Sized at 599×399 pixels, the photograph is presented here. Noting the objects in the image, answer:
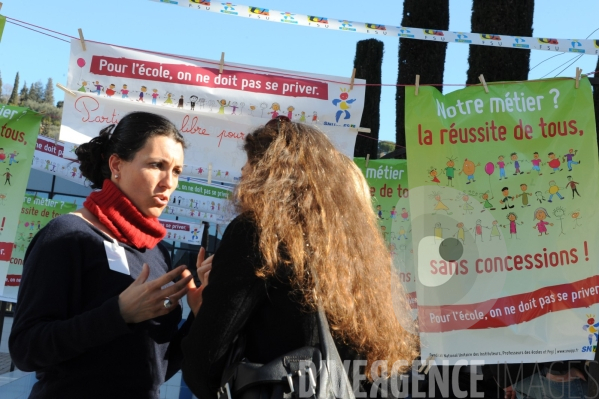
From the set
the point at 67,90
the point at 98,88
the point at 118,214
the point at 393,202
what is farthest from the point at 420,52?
the point at 118,214

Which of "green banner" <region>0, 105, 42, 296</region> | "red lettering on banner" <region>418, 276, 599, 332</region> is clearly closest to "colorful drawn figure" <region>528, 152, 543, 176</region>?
"red lettering on banner" <region>418, 276, 599, 332</region>

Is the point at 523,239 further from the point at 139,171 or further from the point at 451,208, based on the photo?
the point at 139,171

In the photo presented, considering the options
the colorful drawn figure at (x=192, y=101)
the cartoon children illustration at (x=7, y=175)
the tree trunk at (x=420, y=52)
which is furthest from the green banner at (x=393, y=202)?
the tree trunk at (x=420, y=52)

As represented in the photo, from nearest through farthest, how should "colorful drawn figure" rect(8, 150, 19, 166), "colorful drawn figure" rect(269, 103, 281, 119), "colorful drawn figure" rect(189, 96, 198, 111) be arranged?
"colorful drawn figure" rect(189, 96, 198, 111) < "colorful drawn figure" rect(269, 103, 281, 119) < "colorful drawn figure" rect(8, 150, 19, 166)

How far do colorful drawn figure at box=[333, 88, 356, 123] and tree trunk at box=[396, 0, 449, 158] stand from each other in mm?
7599

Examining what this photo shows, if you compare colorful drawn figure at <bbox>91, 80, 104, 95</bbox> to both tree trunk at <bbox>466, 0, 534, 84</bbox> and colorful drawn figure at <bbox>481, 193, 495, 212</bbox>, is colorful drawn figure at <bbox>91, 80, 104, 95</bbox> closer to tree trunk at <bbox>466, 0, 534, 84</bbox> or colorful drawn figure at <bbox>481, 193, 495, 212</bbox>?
colorful drawn figure at <bbox>481, 193, 495, 212</bbox>

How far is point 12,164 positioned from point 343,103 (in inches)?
130

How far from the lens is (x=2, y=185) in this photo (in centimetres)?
614

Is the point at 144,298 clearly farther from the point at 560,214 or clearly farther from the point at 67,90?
the point at 560,214

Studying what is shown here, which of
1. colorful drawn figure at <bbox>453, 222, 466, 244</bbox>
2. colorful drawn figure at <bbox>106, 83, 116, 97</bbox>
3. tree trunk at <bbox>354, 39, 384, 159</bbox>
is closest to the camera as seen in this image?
colorful drawn figure at <bbox>453, 222, 466, 244</bbox>

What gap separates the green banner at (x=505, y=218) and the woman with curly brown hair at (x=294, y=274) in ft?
8.80

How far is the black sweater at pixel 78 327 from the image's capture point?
1994 millimetres

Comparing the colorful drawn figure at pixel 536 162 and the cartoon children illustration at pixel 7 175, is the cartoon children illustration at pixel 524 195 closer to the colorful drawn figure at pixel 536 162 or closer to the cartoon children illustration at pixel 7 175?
the colorful drawn figure at pixel 536 162

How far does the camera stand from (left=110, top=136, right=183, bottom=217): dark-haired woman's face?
7.80ft
